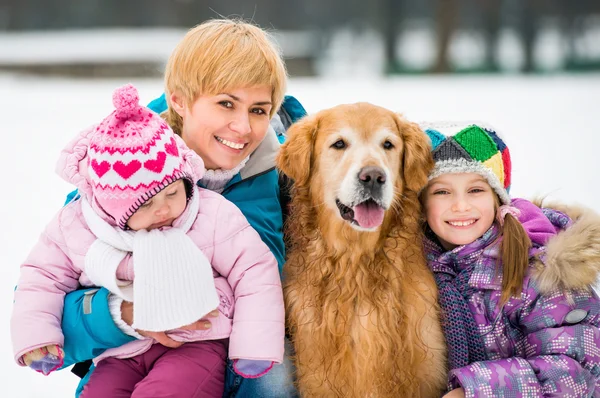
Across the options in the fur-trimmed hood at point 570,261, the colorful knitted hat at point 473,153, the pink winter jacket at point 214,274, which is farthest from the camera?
the colorful knitted hat at point 473,153

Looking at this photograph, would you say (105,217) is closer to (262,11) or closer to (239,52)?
(239,52)

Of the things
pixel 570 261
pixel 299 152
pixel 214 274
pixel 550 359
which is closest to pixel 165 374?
pixel 214 274

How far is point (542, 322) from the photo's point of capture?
2.46 m

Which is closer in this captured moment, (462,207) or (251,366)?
(251,366)

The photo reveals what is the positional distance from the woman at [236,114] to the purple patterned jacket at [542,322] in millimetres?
795

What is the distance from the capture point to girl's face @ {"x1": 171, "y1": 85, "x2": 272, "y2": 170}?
2735 mm

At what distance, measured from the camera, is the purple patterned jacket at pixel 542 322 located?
2.38 metres

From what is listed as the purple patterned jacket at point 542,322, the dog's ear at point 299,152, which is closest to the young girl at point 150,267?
the dog's ear at point 299,152

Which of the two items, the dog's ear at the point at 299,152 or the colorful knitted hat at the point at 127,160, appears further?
the dog's ear at the point at 299,152

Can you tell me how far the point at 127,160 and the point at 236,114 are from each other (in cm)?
65

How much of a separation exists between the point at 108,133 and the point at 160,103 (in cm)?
99

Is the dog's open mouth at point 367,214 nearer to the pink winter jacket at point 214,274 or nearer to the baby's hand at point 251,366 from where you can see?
the pink winter jacket at point 214,274

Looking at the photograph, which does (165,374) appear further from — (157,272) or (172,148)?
(172,148)

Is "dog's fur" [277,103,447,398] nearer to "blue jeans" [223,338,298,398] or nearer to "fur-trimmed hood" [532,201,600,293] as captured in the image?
"blue jeans" [223,338,298,398]
